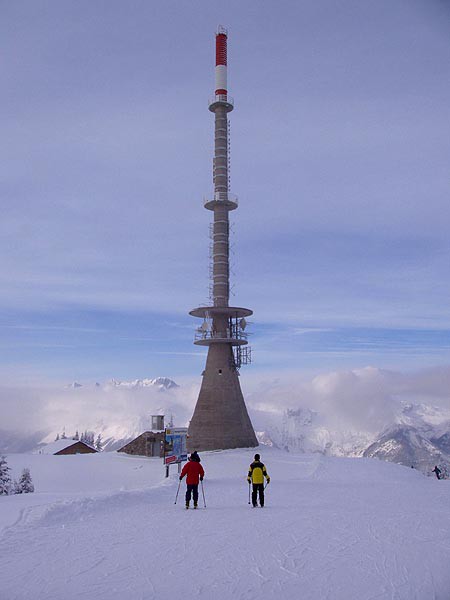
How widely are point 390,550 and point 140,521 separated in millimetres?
6307

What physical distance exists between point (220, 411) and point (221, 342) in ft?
21.1

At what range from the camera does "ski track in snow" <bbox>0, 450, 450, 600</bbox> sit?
324 inches

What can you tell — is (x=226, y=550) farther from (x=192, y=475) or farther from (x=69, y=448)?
(x=69, y=448)

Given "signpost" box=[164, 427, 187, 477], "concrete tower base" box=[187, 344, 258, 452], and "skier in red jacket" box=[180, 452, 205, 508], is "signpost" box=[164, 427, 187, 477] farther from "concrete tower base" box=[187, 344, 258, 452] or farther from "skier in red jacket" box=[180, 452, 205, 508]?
"concrete tower base" box=[187, 344, 258, 452]

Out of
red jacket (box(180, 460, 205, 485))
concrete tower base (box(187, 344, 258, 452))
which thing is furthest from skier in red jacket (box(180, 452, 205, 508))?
concrete tower base (box(187, 344, 258, 452))

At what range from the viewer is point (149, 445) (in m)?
43.9

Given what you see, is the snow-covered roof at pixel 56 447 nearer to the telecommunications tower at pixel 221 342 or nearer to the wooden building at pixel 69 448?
the wooden building at pixel 69 448

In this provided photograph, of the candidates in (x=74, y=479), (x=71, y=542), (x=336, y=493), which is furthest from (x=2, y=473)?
(x=71, y=542)

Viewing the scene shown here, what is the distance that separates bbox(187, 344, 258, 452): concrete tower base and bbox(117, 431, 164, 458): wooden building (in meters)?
3.14

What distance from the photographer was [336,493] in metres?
20.7

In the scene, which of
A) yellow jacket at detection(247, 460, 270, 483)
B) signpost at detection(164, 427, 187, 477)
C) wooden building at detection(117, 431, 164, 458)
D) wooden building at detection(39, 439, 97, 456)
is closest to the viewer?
yellow jacket at detection(247, 460, 270, 483)

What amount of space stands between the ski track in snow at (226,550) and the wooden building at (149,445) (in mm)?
26253

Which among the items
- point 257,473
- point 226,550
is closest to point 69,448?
point 257,473

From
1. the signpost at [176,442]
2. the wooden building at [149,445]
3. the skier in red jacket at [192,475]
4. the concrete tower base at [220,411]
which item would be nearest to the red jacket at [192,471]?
the skier in red jacket at [192,475]
